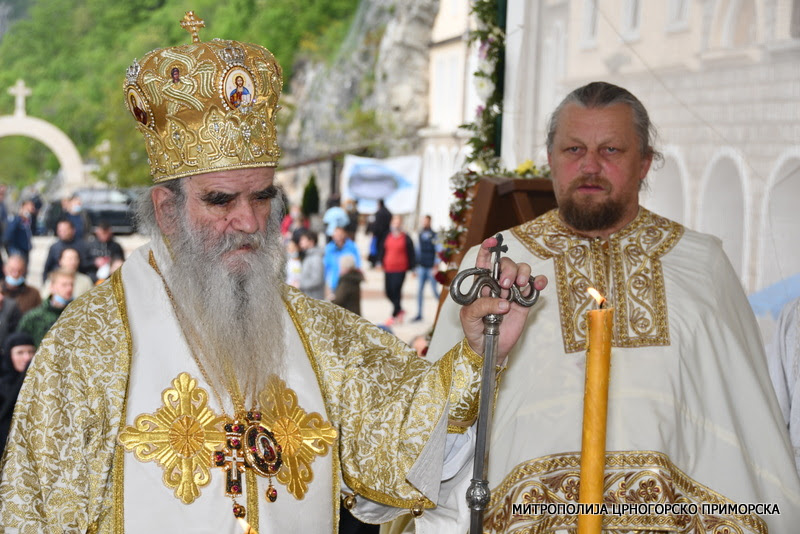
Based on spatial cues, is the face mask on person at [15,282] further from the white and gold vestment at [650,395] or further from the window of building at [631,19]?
the white and gold vestment at [650,395]


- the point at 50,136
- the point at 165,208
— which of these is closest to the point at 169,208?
the point at 165,208

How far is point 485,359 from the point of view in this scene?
2.32m

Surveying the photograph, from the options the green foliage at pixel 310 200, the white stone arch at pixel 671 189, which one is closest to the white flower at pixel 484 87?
the white stone arch at pixel 671 189

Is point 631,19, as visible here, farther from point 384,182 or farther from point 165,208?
Result: point 384,182

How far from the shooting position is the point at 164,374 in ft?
8.88

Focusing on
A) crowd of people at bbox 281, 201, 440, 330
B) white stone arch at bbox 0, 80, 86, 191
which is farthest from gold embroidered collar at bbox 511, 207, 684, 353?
white stone arch at bbox 0, 80, 86, 191

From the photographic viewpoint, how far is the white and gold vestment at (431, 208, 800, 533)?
3170 mm

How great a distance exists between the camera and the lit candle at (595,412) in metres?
1.99

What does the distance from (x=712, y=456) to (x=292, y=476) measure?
1.30m

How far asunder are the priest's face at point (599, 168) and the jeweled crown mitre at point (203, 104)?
110 cm

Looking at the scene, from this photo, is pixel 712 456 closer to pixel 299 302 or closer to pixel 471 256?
pixel 471 256

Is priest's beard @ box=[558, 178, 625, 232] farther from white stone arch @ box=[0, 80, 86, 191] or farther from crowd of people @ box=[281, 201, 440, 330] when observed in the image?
white stone arch @ box=[0, 80, 86, 191]

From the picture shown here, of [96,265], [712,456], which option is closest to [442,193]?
[96,265]

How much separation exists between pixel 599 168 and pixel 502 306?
1.29 meters
